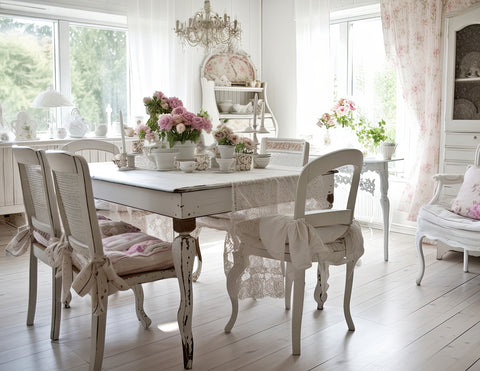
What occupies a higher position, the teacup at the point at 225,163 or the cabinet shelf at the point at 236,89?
the cabinet shelf at the point at 236,89

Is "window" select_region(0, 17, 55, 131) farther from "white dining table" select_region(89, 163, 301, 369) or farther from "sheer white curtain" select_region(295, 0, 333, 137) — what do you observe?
"white dining table" select_region(89, 163, 301, 369)

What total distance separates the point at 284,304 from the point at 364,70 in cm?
303

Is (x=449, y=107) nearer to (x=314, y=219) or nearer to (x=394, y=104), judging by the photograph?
(x=394, y=104)

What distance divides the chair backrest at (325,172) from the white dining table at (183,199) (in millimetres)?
274

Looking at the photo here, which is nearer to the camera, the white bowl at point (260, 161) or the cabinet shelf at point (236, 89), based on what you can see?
the white bowl at point (260, 161)

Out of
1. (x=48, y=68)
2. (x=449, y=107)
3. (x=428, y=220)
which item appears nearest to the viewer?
(x=428, y=220)

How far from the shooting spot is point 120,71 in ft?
17.7

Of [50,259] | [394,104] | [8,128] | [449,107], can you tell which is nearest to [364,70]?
[394,104]

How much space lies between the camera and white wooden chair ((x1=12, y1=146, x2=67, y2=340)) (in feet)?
7.77

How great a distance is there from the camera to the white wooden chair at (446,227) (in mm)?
3074

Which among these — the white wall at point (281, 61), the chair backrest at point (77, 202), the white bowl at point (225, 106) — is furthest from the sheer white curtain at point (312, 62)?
the chair backrest at point (77, 202)

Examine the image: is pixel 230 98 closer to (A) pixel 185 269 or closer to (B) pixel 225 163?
(B) pixel 225 163

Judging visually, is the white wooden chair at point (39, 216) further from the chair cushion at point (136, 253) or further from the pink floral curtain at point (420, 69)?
the pink floral curtain at point (420, 69)

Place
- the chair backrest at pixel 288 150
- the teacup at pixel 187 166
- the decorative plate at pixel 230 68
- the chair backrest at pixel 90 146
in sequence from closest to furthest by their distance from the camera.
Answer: the teacup at pixel 187 166, the chair backrest at pixel 288 150, the chair backrest at pixel 90 146, the decorative plate at pixel 230 68
